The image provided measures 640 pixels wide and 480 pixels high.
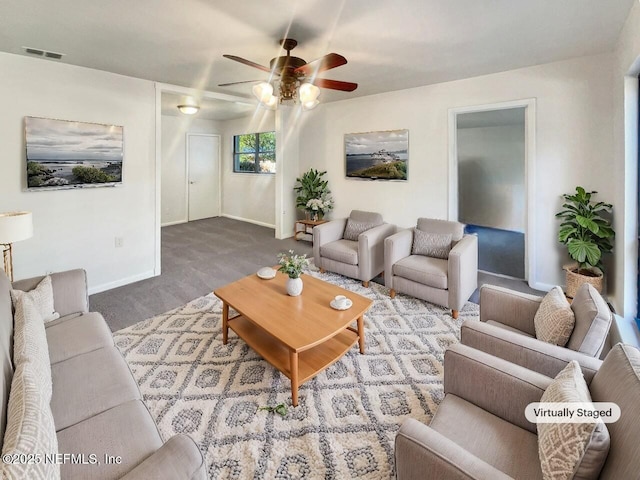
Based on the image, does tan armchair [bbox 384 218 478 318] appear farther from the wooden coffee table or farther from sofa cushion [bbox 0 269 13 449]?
sofa cushion [bbox 0 269 13 449]

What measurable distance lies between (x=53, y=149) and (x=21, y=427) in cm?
337

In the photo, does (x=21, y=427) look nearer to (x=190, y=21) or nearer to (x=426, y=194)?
(x=190, y=21)

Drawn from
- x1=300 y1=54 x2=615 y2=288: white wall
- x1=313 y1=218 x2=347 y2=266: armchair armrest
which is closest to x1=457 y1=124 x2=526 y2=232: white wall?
x1=300 y1=54 x2=615 y2=288: white wall

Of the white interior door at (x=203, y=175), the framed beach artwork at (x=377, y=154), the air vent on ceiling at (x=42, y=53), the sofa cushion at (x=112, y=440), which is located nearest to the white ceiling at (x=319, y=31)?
the air vent on ceiling at (x=42, y=53)

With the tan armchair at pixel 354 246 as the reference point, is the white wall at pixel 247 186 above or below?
above

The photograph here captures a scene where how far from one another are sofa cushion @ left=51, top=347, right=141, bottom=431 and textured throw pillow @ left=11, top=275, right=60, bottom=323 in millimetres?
549

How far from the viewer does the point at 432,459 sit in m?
1.02

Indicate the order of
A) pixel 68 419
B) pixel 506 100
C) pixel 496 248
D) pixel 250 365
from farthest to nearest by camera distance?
1. pixel 496 248
2. pixel 506 100
3. pixel 250 365
4. pixel 68 419

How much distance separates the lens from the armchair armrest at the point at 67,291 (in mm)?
2164

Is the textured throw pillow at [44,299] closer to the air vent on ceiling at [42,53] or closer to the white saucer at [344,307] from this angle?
the white saucer at [344,307]

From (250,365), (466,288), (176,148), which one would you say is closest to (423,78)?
(466,288)

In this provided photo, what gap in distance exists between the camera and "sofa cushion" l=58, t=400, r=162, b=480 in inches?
42.3

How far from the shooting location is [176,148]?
756cm

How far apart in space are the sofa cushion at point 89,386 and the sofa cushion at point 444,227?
3160 millimetres
